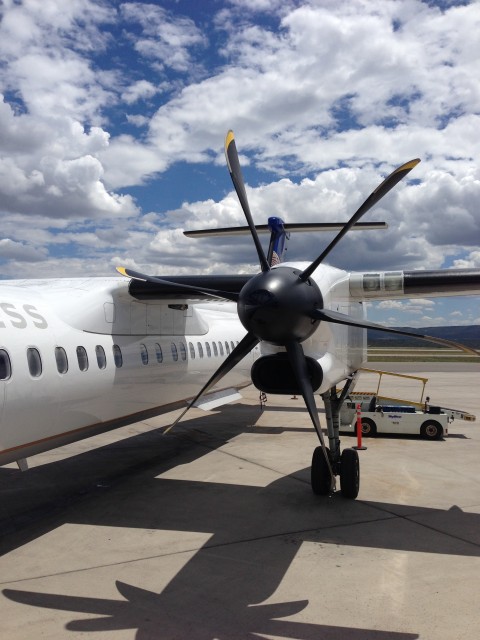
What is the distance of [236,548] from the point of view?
283 inches

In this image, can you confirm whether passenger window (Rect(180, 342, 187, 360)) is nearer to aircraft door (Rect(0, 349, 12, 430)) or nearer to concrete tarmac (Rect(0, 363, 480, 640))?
concrete tarmac (Rect(0, 363, 480, 640))

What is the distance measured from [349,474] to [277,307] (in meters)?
3.76

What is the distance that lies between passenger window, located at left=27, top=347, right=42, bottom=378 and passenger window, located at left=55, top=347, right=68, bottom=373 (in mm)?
404

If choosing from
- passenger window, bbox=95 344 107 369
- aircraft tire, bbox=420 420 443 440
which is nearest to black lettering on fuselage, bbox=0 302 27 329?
passenger window, bbox=95 344 107 369

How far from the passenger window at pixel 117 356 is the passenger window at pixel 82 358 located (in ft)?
2.86

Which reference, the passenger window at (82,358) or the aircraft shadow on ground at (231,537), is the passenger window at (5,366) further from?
the aircraft shadow on ground at (231,537)

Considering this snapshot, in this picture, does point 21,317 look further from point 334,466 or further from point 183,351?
point 334,466

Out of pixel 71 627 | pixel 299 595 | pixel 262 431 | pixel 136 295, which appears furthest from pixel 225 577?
pixel 262 431

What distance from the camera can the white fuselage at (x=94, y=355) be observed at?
759cm

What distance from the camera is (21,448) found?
25.1ft

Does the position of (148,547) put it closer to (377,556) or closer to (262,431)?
(377,556)

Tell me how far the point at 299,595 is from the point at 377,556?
4.92ft

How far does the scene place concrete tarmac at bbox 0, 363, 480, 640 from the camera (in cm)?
536

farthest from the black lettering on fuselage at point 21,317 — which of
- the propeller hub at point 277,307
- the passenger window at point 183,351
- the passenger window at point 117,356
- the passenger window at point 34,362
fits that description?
the passenger window at point 183,351
